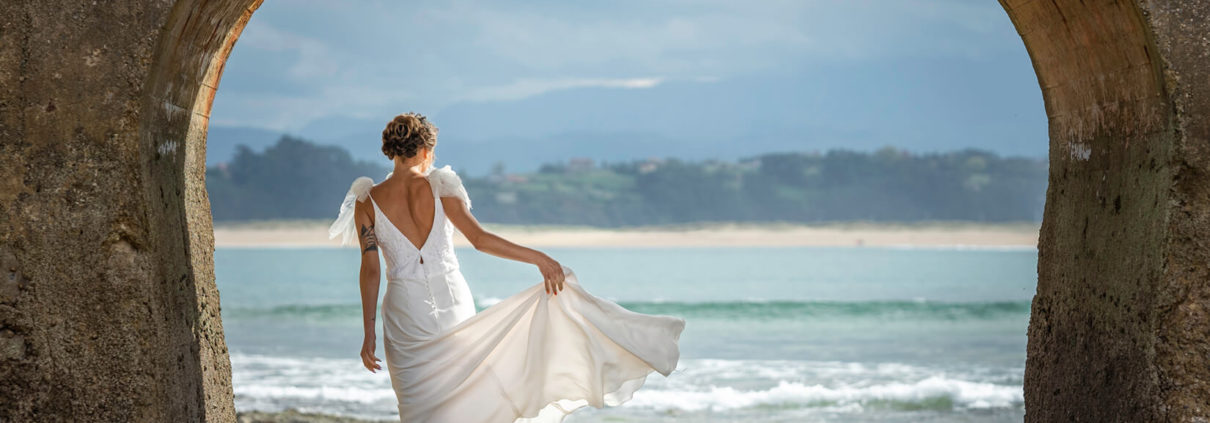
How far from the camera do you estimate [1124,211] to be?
12.2 feet

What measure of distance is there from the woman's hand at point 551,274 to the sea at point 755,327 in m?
4.37

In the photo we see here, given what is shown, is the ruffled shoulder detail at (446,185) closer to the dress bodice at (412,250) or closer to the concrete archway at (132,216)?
the dress bodice at (412,250)

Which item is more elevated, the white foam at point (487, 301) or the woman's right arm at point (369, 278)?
the woman's right arm at point (369, 278)

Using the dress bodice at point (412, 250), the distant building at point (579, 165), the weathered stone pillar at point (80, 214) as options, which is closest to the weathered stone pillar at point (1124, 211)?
the dress bodice at point (412, 250)

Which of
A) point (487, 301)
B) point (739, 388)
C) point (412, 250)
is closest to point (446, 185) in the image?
point (412, 250)

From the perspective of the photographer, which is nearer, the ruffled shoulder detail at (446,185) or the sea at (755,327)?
the ruffled shoulder detail at (446,185)

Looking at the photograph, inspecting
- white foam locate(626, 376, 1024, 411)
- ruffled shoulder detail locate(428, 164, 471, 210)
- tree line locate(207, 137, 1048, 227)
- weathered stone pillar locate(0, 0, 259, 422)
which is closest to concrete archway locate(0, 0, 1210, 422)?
weathered stone pillar locate(0, 0, 259, 422)

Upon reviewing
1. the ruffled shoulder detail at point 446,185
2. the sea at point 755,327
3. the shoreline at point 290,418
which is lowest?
the sea at point 755,327

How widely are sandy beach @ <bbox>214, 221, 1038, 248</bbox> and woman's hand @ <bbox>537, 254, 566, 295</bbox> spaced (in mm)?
38218

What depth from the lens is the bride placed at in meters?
4.39

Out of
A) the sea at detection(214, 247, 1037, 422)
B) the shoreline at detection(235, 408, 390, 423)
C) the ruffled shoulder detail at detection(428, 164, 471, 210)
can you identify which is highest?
the ruffled shoulder detail at detection(428, 164, 471, 210)

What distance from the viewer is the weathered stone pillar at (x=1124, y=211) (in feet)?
11.1

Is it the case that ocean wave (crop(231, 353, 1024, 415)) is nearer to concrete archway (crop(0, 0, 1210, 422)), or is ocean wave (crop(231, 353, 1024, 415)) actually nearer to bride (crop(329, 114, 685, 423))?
bride (crop(329, 114, 685, 423))

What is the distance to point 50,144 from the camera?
3.42 meters
